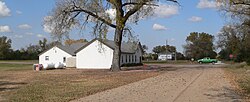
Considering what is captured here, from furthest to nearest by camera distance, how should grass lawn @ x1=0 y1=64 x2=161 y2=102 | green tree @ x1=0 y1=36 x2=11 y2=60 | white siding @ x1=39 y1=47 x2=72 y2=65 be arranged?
green tree @ x1=0 y1=36 x2=11 y2=60, white siding @ x1=39 y1=47 x2=72 y2=65, grass lawn @ x1=0 y1=64 x2=161 y2=102

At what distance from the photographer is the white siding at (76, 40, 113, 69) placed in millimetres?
54938

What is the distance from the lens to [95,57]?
55625 mm

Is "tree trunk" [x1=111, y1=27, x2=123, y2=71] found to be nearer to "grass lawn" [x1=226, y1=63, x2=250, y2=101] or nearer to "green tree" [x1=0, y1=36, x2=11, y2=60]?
"grass lawn" [x1=226, y1=63, x2=250, y2=101]

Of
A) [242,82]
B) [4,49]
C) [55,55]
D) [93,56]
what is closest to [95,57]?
[93,56]

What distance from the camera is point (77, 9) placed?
1487 inches

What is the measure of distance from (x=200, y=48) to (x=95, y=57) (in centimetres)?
6797

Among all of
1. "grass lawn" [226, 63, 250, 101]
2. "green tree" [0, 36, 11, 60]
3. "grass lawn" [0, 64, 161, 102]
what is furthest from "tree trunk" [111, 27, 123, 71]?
"green tree" [0, 36, 11, 60]

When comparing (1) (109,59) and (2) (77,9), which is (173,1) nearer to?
(2) (77,9)

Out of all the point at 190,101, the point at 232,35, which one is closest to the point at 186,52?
the point at 232,35

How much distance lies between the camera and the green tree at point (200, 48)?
116 m

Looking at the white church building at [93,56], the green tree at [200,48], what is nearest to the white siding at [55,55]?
the white church building at [93,56]

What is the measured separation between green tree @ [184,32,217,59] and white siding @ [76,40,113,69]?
215ft

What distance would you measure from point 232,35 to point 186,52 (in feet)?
164

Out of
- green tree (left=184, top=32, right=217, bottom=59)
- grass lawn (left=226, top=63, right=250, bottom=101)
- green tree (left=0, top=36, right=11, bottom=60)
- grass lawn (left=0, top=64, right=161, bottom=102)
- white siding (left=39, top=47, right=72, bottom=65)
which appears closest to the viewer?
grass lawn (left=0, top=64, right=161, bottom=102)
